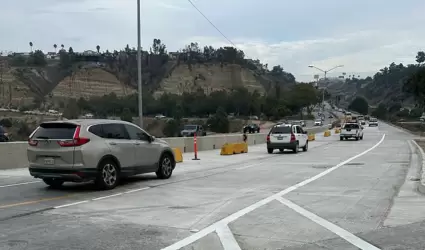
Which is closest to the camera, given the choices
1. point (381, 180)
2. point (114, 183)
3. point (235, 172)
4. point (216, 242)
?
point (216, 242)

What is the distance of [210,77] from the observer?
154m

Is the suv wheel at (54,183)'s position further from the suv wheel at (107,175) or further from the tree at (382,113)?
the tree at (382,113)

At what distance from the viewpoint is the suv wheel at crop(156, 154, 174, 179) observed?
15.2 metres

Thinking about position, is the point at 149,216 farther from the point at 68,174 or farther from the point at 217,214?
the point at 68,174

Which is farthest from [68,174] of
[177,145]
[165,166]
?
[177,145]

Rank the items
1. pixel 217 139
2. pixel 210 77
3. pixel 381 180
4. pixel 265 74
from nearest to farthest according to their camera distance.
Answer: pixel 381 180
pixel 217 139
pixel 210 77
pixel 265 74

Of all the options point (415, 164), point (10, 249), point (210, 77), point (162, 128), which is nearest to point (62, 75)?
point (210, 77)

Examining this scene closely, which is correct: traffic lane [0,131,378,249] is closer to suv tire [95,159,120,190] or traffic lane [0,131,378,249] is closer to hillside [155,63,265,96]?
suv tire [95,159,120,190]

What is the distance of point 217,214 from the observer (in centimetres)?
955

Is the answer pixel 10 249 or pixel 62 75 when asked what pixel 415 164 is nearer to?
pixel 10 249

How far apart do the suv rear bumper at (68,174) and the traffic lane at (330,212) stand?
4.62m

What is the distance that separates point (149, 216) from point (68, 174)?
144 inches

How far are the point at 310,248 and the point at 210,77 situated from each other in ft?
487

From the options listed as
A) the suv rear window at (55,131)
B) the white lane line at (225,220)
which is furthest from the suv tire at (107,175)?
A: the white lane line at (225,220)
